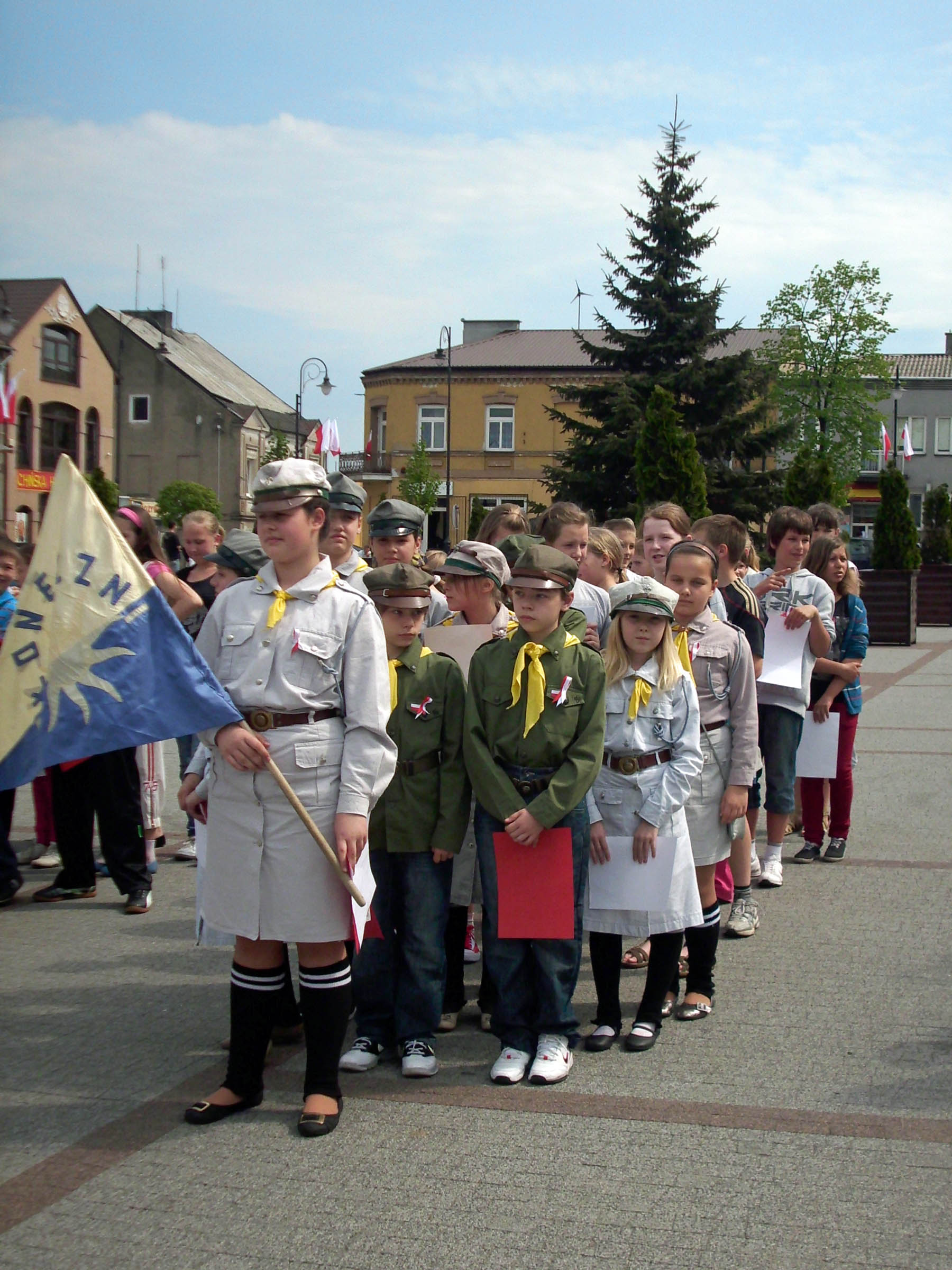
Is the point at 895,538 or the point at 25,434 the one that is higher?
the point at 25,434

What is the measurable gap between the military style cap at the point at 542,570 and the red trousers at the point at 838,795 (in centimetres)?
400

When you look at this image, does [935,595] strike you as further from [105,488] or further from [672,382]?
[105,488]

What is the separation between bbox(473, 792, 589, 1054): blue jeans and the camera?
4711mm

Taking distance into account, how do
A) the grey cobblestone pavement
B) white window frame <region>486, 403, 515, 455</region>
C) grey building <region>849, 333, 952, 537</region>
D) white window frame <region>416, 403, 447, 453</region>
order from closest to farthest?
1. the grey cobblestone pavement
2. white window frame <region>486, 403, 515, 455</region>
3. white window frame <region>416, 403, 447, 453</region>
4. grey building <region>849, 333, 952, 537</region>

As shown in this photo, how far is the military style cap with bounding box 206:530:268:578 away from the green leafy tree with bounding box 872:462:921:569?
24.9 m

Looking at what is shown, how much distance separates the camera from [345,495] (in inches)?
251

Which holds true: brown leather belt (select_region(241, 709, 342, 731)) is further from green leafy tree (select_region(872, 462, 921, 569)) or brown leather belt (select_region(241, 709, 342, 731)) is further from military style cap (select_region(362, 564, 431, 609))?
green leafy tree (select_region(872, 462, 921, 569))

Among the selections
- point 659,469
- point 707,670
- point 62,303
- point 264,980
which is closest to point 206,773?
point 264,980

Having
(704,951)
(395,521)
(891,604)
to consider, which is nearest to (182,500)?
(891,604)

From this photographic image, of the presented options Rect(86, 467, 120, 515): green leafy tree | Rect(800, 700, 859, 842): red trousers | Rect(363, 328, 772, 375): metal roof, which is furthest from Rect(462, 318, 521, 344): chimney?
Rect(800, 700, 859, 842): red trousers

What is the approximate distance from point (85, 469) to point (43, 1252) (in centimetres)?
6402

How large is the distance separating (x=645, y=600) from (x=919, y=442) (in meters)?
74.9

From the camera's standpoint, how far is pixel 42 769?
4.08m

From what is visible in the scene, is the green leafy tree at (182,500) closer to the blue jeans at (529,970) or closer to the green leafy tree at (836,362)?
the green leafy tree at (836,362)
